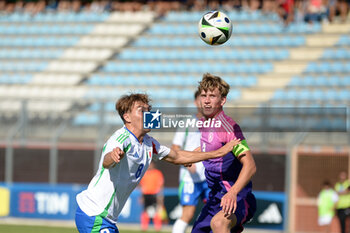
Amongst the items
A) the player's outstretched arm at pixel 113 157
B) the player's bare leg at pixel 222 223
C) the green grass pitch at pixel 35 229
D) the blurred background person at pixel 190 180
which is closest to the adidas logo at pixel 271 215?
the green grass pitch at pixel 35 229

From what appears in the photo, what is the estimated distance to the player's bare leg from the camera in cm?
668

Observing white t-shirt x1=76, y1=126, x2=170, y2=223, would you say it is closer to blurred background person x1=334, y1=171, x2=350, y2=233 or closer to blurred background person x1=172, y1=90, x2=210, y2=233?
blurred background person x1=172, y1=90, x2=210, y2=233

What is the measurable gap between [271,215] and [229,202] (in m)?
10.4

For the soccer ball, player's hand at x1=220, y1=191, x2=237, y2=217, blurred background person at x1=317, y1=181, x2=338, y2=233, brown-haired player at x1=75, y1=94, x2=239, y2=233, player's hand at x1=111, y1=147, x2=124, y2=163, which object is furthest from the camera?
blurred background person at x1=317, y1=181, x2=338, y2=233

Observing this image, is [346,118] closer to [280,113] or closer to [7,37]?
[280,113]

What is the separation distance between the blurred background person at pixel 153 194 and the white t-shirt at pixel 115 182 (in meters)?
10.0

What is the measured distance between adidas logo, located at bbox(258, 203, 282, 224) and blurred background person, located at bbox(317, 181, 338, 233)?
1.08 m

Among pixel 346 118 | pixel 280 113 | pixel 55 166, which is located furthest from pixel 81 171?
pixel 346 118

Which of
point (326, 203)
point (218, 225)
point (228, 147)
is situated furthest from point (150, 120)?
point (326, 203)

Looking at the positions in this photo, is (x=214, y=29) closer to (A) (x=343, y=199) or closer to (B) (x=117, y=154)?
(B) (x=117, y=154)

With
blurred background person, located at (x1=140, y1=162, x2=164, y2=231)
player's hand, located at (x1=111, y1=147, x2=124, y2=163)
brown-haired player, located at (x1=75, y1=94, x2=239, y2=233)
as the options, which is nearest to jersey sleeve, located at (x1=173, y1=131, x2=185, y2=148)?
brown-haired player, located at (x1=75, y1=94, x2=239, y2=233)

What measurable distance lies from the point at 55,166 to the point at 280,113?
244 inches

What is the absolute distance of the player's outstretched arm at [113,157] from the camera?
5.92 m

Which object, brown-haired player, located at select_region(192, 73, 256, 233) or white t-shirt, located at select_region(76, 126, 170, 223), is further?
brown-haired player, located at select_region(192, 73, 256, 233)
